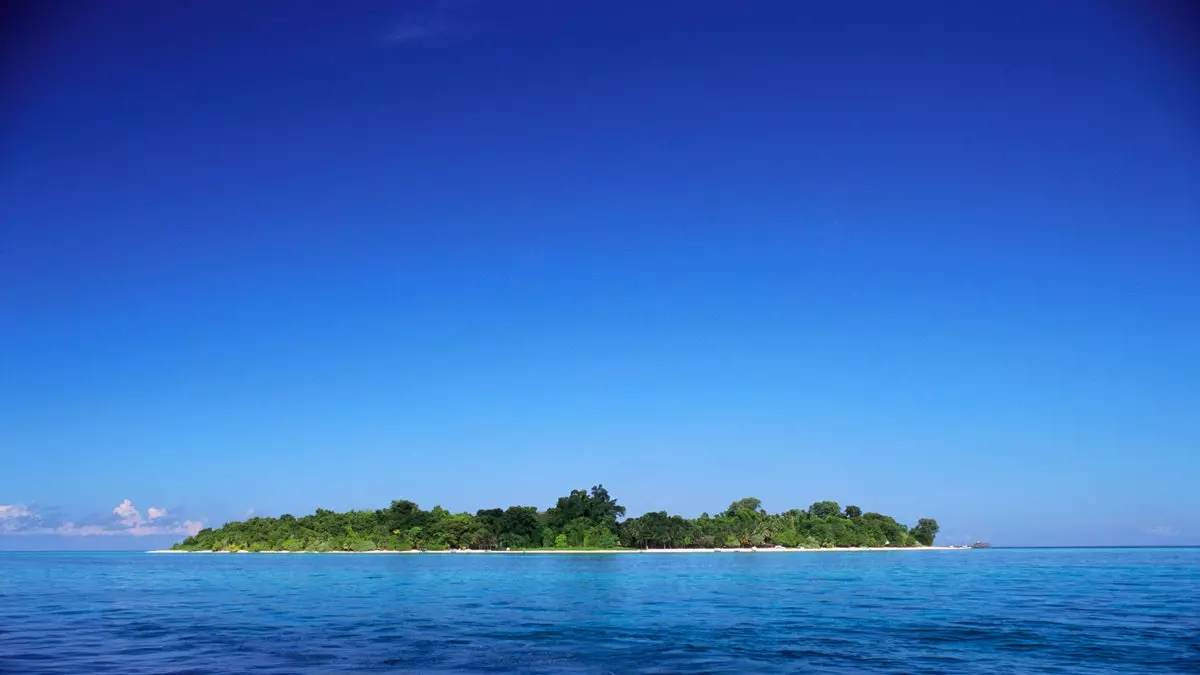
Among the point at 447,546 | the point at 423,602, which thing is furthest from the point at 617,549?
the point at 423,602

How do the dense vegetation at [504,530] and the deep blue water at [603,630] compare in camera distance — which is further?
the dense vegetation at [504,530]

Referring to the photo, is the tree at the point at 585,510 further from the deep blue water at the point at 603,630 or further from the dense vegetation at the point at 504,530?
the deep blue water at the point at 603,630

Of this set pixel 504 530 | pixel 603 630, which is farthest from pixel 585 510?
pixel 603 630

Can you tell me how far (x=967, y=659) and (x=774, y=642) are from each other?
6742 mm

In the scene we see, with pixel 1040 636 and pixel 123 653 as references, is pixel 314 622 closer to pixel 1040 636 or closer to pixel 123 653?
pixel 123 653

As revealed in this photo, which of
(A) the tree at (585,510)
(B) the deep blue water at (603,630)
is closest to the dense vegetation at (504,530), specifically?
(A) the tree at (585,510)

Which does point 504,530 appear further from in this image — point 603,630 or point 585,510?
point 603,630

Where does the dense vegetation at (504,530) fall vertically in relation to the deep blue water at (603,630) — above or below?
above

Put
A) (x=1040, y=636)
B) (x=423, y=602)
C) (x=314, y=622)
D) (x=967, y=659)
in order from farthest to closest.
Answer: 1. (x=423, y=602)
2. (x=314, y=622)
3. (x=1040, y=636)
4. (x=967, y=659)

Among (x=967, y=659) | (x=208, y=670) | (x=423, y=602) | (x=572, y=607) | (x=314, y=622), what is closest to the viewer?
(x=208, y=670)

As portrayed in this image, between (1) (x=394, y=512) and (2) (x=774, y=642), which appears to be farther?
(1) (x=394, y=512)

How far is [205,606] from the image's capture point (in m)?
44.7

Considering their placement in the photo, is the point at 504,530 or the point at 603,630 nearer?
the point at 603,630

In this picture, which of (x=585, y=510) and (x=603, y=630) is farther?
(x=585, y=510)
